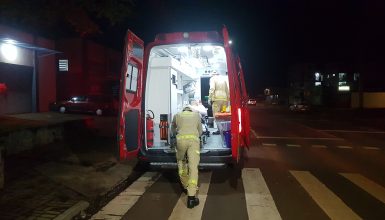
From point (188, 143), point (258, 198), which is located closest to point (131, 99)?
point (188, 143)

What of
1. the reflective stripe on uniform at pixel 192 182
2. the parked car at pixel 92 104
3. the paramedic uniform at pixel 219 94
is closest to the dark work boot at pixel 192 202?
the reflective stripe on uniform at pixel 192 182

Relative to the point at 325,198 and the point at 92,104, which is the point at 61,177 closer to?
the point at 325,198

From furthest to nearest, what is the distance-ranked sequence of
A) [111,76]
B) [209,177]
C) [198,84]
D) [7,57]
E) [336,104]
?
1. [336,104]
2. [111,76]
3. [7,57]
4. [198,84]
5. [209,177]

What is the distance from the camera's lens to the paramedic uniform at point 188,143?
23.8ft

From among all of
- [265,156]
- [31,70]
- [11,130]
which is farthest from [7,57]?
[265,156]

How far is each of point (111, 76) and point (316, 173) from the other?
27.3 meters

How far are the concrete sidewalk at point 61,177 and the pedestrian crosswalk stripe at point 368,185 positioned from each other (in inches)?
196

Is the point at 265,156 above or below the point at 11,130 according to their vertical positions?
below

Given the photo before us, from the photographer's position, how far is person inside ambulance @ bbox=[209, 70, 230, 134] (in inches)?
451

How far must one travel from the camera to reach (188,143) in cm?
733

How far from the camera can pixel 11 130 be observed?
10875 mm

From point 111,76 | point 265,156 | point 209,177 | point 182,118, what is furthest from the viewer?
point 111,76

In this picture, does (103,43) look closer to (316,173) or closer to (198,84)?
(198,84)

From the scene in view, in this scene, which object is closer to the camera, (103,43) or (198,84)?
(198,84)
